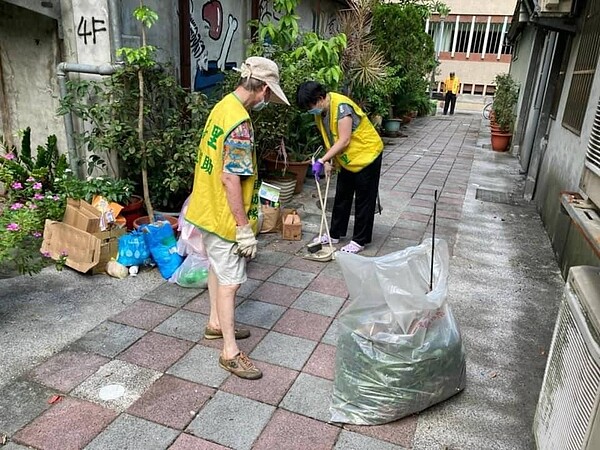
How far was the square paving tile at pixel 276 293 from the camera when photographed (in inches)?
142

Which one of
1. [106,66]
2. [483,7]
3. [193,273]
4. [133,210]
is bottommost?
[193,273]

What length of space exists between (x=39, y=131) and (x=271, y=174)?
2657mm

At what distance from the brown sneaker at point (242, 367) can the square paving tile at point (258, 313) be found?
1.72ft

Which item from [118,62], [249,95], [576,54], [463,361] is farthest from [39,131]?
[576,54]

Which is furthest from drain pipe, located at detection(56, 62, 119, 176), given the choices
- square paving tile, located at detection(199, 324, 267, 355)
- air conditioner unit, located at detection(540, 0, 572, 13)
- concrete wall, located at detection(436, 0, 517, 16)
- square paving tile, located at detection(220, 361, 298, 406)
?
concrete wall, located at detection(436, 0, 517, 16)

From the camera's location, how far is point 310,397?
2555 millimetres

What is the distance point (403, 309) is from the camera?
7.48ft

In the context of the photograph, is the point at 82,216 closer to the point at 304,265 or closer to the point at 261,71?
the point at 304,265

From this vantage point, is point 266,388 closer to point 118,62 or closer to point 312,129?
point 118,62

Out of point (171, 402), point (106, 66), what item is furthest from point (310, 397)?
point (106, 66)

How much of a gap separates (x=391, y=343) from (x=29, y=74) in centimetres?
446

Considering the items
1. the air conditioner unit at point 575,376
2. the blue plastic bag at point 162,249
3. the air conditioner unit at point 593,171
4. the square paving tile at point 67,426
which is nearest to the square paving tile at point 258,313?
the blue plastic bag at point 162,249

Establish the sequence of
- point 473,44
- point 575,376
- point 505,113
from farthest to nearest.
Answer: point 473,44, point 505,113, point 575,376

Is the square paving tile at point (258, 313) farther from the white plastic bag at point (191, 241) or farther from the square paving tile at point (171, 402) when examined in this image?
the square paving tile at point (171, 402)
